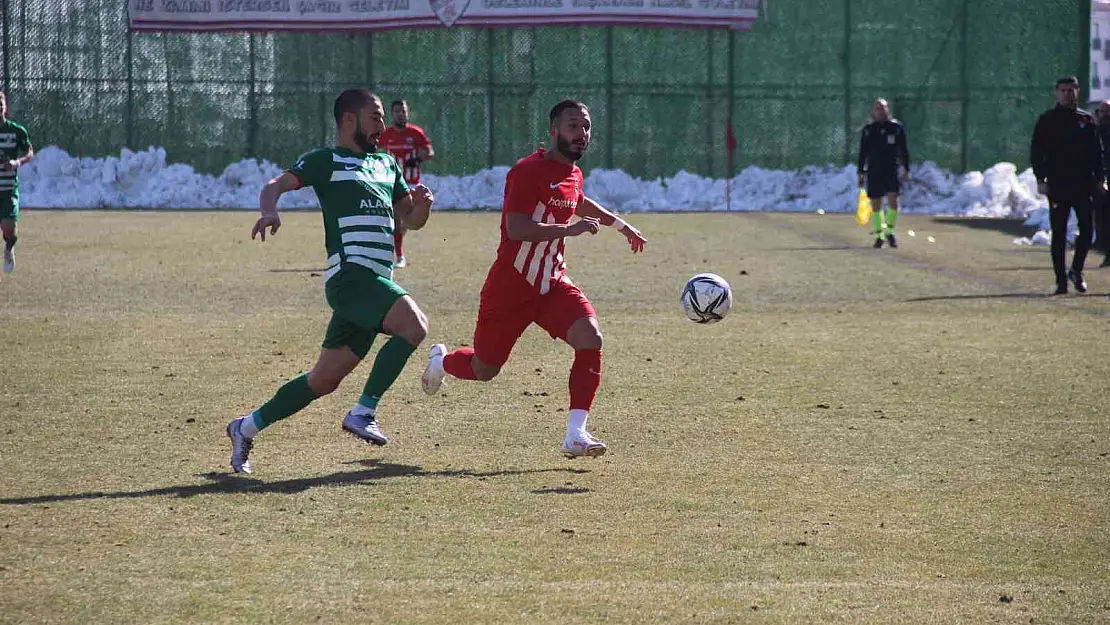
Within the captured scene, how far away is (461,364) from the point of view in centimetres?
830

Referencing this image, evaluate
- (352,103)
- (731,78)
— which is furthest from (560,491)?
(731,78)

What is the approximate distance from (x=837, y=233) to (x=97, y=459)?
20318 millimetres

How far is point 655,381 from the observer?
10266 millimetres

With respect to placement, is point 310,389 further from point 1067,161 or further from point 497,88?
point 497,88

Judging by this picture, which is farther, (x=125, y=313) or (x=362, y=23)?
(x=362, y=23)

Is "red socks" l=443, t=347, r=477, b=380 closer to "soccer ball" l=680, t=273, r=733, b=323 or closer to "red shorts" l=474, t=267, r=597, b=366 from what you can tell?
"red shorts" l=474, t=267, r=597, b=366

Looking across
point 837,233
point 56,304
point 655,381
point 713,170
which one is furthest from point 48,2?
point 655,381

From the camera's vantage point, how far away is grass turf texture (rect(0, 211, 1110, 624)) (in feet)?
17.2

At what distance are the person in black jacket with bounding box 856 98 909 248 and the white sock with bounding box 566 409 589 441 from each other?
16047 millimetres

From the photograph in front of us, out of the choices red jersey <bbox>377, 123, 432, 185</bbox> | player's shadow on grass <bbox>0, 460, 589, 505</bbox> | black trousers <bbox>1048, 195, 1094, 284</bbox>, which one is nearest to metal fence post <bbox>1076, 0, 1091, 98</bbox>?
red jersey <bbox>377, 123, 432, 185</bbox>

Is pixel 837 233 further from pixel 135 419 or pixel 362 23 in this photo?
pixel 135 419

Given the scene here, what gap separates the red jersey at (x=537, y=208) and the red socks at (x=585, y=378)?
1.45 ft

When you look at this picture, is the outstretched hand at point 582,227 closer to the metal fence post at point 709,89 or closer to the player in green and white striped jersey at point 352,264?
the player in green and white striped jersey at point 352,264

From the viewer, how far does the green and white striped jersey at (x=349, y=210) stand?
7.48 meters
